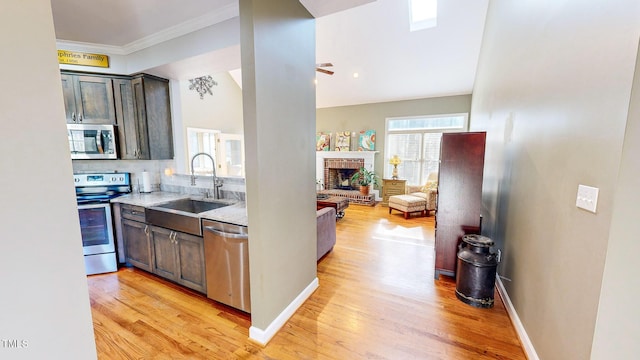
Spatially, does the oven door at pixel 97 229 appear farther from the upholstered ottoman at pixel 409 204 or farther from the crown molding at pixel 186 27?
the upholstered ottoman at pixel 409 204

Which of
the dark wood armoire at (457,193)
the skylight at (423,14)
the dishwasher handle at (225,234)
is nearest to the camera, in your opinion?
the dishwasher handle at (225,234)

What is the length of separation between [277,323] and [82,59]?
3716 millimetres

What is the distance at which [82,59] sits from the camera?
2834mm

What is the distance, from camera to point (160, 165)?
11.4 ft

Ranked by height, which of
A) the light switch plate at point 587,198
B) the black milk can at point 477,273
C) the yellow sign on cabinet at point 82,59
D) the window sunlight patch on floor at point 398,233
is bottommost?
the window sunlight patch on floor at point 398,233

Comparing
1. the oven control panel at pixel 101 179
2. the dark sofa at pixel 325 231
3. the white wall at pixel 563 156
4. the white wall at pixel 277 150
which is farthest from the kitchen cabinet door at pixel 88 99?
the white wall at pixel 563 156

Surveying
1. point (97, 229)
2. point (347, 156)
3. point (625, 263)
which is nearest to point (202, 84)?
point (97, 229)

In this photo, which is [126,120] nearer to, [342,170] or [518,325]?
[518,325]

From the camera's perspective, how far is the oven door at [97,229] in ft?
8.80

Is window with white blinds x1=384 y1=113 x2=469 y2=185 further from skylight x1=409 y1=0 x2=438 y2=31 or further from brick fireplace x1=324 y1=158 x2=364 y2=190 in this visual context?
skylight x1=409 y1=0 x2=438 y2=31

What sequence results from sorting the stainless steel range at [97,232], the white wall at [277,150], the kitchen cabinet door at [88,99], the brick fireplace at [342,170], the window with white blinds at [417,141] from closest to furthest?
the white wall at [277,150]
the stainless steel range at [97,232]
the kitchen cabinet door at [88,99]
the window with white blinds at [417,141]
the brick fireplace at [342,170]

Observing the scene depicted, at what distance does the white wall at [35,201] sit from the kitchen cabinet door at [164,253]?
171 centimetres

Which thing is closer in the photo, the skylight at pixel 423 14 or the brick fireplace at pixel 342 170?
the skylight at pixel 423 14

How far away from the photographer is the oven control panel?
9.60 ft
